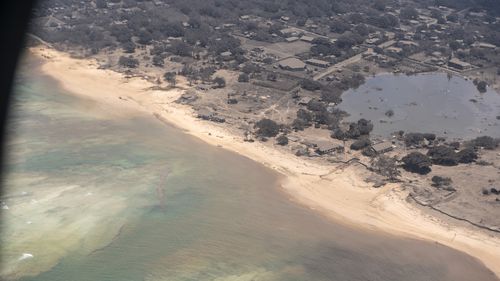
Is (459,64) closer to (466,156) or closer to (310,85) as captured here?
(310,85)

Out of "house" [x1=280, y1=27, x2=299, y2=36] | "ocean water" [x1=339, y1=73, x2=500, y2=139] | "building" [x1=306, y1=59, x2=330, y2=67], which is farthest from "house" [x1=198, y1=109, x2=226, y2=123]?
"house" [x1=280, y1=27, x2=299, y2=36]

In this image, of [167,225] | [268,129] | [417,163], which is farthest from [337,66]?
[167,225]

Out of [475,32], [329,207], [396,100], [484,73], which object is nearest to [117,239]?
[329,207]

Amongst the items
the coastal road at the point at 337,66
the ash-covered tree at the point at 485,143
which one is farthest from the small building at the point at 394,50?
the ash-covered tree at the point at 485,143

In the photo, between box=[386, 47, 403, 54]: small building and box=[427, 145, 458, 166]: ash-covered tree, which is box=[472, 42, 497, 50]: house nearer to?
box=[386, 47, 403, 54]: small building

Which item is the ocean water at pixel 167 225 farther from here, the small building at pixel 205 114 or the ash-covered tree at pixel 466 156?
the ash-covered tree at pixel 466 156

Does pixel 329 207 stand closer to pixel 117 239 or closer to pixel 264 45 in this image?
pixel 117 239
